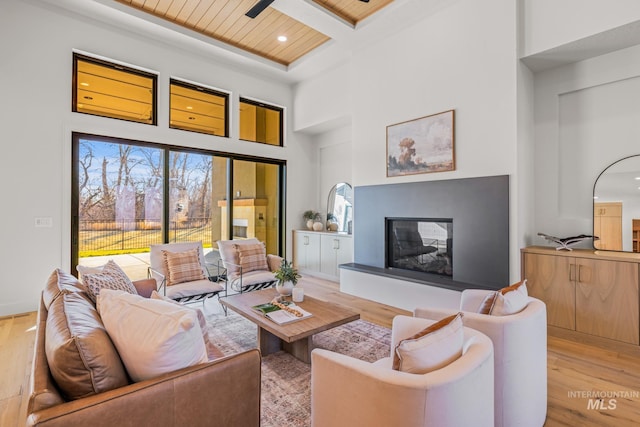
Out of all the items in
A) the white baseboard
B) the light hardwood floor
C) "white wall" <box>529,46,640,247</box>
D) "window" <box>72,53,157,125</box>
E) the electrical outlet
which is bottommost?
the light hardwood floor

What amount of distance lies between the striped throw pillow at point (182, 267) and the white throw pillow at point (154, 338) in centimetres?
244

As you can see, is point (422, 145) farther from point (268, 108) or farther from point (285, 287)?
point (268, 108)

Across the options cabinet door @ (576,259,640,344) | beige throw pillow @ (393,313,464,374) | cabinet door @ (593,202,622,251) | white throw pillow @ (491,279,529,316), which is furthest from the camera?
cabinet door @ (593,202,622,251)

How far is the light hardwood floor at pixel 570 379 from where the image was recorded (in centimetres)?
191

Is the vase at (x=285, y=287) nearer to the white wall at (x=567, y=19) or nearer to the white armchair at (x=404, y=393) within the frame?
the white armchair at (x=404, y=393)

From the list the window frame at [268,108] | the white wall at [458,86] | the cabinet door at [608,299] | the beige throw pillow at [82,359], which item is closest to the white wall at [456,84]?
the white wall at [458,86]

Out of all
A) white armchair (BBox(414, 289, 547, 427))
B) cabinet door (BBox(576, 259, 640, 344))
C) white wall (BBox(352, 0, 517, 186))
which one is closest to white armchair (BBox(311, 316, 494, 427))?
white armchair (BBox(414, 289, 547, 427))

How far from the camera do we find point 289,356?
106 inches

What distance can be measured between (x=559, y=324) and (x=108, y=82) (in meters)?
6.28

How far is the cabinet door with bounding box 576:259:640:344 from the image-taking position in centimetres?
267

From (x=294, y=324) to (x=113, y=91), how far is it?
4329mm

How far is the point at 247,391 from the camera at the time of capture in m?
1.34

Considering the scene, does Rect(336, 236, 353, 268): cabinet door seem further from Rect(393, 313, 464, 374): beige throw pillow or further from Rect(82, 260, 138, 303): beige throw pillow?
Rect(393, 313, 464, 374): beige throw pillow

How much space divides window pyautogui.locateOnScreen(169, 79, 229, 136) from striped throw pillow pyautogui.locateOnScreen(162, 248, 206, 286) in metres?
2.29
